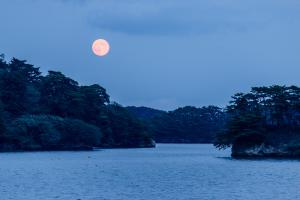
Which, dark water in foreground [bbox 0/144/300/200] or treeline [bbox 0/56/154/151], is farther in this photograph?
treeline [bbox 0/56/154/151]

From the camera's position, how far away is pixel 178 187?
2149 inches

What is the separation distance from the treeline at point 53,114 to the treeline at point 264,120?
50356 millimetres

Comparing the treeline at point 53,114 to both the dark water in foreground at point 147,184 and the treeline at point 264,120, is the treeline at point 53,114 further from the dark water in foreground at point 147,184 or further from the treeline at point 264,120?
the dark water in foreground at point 147,184

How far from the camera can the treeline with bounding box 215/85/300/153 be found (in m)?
108

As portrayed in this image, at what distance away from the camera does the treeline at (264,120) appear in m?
108

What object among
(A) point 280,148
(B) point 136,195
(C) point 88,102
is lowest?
(B) point 136,195

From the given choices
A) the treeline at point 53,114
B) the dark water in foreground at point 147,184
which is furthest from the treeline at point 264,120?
the treeline at point 53,114

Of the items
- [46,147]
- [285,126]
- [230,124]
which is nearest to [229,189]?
[230,124]

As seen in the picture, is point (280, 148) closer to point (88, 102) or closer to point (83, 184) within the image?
point (83, 184)

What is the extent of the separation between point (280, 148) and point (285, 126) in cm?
794

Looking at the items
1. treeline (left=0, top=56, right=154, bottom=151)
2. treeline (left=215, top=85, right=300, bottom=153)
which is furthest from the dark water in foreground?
treeline (left=0, top=56, right=154, bottom=151)

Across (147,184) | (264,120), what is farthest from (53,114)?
(147,184)

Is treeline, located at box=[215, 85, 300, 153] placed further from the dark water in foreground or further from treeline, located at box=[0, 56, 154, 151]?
treeline, located at box=[0, 56, 154, 151]

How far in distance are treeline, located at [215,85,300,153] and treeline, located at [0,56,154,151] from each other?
165ft
